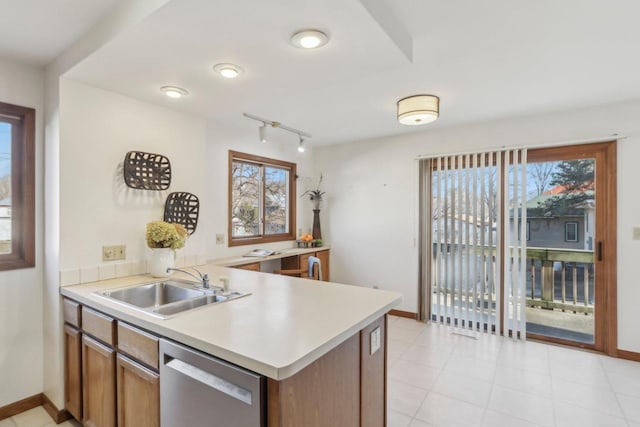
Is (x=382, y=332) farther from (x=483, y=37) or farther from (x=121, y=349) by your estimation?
(x=483, y=37)

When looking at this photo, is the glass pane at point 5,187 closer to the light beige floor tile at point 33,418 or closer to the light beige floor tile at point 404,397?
the light beige floor tile at point 33,418

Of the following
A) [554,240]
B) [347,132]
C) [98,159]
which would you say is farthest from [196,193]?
[554,240]

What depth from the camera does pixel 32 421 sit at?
6.76ft

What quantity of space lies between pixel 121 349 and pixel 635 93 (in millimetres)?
4118

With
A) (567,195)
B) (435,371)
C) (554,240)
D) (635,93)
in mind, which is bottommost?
(435,371)

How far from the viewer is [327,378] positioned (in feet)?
4.08

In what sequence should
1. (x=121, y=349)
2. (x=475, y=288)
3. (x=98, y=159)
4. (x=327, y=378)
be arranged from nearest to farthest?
(x=327, y=378) → (x=121, y=349) → (x=98, y=159) → (x=475, y=288)

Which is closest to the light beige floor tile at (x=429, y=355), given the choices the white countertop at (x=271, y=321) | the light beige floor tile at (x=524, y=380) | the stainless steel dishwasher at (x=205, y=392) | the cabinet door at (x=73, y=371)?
the light beige floor tile at (x=524, y=380)

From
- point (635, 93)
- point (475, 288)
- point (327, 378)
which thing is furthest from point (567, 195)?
point (327, 378)

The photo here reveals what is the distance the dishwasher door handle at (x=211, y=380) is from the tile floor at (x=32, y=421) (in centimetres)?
141

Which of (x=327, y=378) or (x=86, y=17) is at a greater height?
(x=86, y=17)

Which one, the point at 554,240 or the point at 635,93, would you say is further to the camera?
the point at 554,240

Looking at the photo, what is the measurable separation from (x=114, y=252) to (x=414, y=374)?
2493mm

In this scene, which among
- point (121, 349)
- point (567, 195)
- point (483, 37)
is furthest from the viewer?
point (567, 195)
